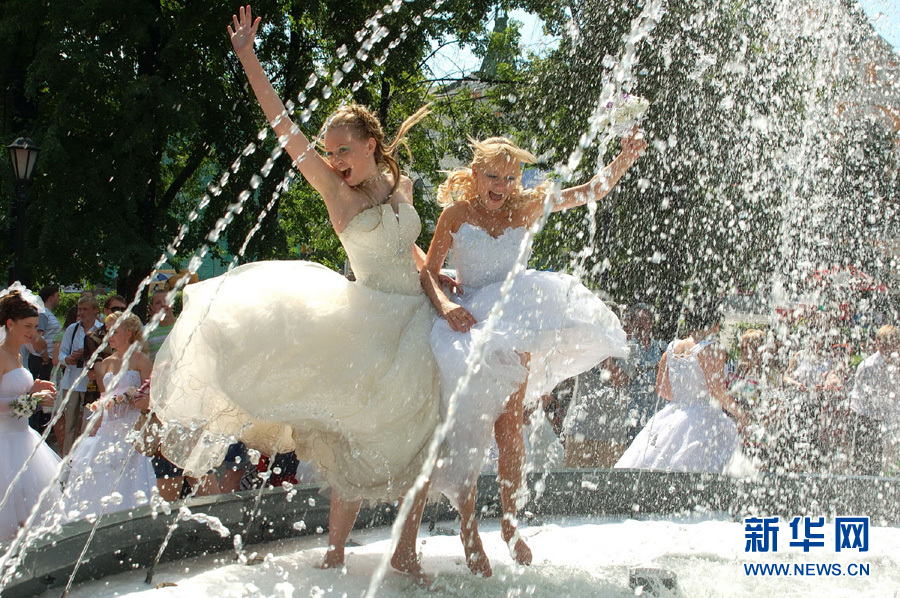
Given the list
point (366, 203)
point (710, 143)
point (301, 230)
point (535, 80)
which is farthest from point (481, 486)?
point (301, 230)

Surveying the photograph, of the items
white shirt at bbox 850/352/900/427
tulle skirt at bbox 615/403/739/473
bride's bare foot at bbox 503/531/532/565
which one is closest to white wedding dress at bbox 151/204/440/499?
bride's bare foot at bbox 503/531/532/565

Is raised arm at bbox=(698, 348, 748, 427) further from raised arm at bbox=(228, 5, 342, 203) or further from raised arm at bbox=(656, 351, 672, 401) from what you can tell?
raised arm at bbox=(228, 5, 342, 203)

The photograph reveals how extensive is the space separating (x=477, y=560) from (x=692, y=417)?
8.96 feet

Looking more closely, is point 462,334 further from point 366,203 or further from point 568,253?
point 568,253

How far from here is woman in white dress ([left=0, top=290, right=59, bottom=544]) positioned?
13.9 ft

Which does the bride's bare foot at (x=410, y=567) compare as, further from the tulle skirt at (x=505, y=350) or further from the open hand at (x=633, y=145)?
the open hand at (x=633, y=145)

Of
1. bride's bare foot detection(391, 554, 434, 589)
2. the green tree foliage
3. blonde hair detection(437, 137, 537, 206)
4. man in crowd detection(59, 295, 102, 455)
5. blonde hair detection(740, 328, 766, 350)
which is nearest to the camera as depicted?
bride's bare foot detection(391, 554, 434, 589)

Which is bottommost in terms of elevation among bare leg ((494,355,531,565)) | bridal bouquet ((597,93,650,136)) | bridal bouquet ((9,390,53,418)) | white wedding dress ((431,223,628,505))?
bare leg ((494,355,531,565))

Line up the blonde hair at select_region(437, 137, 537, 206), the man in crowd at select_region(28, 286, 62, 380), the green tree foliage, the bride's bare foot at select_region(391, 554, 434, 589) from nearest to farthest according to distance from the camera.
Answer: the bride's bare foot at select_region(391, 554, 434, 589) < the blonde hair at select_region(437, 137, 537, 206) < the man in crowd at select_region(28, 286, 62, 380) < the green tree foliage

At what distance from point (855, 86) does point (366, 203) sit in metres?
6.12

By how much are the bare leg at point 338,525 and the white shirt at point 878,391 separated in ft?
16.3

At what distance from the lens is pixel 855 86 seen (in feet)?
25.5

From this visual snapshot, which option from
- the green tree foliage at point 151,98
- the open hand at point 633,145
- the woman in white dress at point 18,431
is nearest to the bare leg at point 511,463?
the open hand at point 633,145

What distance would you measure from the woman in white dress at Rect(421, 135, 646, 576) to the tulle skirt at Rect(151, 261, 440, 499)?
134 millimetres
